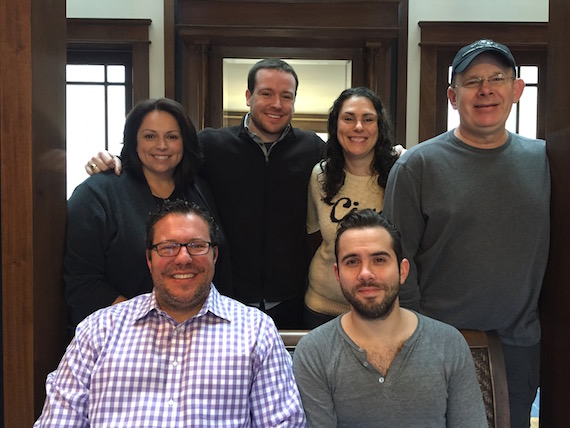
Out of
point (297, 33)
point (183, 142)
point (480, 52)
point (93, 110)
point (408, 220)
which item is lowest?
point (408, 220)

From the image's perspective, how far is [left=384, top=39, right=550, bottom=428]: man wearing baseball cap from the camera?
1746mm

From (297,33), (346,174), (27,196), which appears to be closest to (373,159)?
(346,174)

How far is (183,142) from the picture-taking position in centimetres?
205

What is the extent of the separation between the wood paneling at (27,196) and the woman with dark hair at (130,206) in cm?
11

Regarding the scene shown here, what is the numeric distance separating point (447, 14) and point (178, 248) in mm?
3374

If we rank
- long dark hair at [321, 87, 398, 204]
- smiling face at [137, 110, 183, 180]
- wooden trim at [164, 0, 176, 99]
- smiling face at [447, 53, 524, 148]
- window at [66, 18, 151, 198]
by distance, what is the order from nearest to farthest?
smiling face at [447, 53, 524, 148] < smiling face at [137, 110, 183, 180] < long dark hair at [321, 87, 398, 204] < wooden trim at [164, 0, 176, 99] < window at [66, 18, 151, 198]

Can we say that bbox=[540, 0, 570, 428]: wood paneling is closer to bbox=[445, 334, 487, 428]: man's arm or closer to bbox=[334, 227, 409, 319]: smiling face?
bbox=[445, 334, 487, 428]: man's arm

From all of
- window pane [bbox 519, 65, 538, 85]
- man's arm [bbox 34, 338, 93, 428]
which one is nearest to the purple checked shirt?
man's arm [bbox 34, 338, 93, 428]

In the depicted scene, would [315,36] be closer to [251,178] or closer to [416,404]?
[251,178]

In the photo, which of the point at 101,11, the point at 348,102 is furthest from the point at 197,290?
the point at 101,11

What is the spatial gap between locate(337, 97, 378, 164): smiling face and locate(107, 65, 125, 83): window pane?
272 centimetres

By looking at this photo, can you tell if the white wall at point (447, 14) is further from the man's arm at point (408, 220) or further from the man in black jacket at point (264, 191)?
the man's arm at point (408, 220)

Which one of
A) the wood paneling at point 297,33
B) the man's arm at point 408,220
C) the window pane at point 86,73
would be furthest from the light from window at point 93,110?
the man's arm at point 408,220

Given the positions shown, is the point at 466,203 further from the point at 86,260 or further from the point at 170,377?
the point at 86,260
